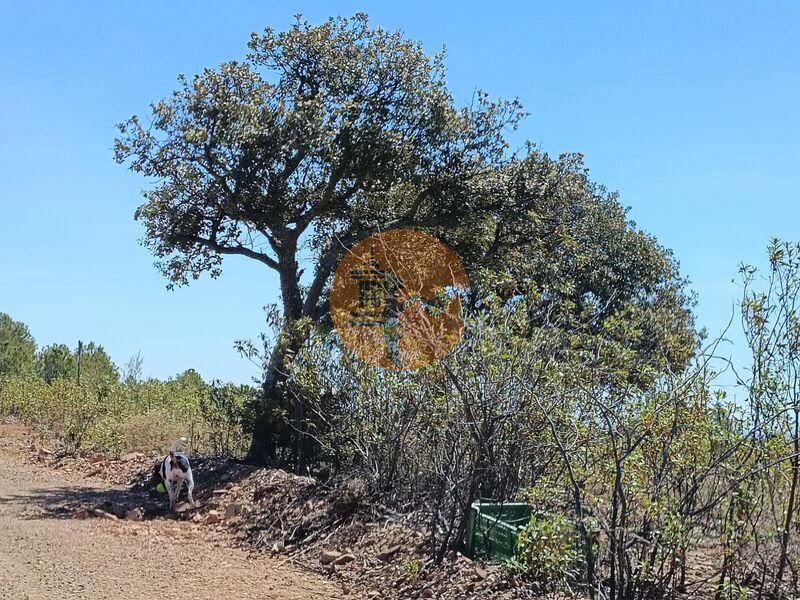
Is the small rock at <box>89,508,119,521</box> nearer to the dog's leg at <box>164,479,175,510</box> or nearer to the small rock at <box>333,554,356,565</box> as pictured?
Answer: the dog's leg at <box>164,479,175,510</box>

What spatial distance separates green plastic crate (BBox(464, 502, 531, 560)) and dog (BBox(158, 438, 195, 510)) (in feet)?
15.8

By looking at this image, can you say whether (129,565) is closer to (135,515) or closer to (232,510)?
(232,510)

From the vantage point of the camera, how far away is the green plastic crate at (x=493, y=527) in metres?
6.72

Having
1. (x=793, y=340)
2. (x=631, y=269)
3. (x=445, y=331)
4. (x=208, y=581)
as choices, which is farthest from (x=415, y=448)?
(x=631, y=269)

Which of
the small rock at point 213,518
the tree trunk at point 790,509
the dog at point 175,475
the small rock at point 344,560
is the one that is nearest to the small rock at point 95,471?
the dog at point 175,475

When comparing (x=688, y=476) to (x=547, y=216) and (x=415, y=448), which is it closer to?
(x=415, y=448)

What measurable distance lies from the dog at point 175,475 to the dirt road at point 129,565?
0.78 metres

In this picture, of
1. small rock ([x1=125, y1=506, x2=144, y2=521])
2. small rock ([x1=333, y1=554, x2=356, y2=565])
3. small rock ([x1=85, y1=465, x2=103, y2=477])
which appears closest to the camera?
small rock ([x1=333, y1=554, x2=356, y2=565])

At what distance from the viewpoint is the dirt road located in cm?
673

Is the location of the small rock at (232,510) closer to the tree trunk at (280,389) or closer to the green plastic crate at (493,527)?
the tree trunk at (280,389)

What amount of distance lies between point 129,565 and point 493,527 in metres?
3.18

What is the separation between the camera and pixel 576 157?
12.9 m

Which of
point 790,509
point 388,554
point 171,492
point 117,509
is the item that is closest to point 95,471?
point 117,509

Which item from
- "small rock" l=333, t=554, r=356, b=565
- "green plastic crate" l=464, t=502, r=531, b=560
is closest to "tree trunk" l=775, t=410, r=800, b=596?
"green plastic crate" l=464, t=502, r=531, b=560
